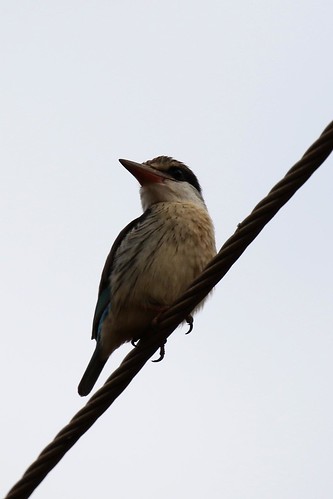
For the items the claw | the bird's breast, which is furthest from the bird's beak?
the claw

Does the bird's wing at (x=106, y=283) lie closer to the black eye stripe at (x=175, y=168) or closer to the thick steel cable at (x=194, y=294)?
the black eye stripe at (x=175, y=168)

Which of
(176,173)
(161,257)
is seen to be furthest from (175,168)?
(161,257)

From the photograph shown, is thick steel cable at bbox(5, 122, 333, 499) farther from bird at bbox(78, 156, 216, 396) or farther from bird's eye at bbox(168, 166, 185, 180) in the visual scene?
bird's eye at bbox(168, 166, 185, 180)

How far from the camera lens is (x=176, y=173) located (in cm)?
618

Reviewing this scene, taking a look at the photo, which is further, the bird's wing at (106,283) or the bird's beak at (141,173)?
the bird's beak at (141,173)

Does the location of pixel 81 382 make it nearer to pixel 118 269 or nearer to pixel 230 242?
pixel 118 269

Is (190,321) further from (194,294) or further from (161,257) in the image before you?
(194,294)

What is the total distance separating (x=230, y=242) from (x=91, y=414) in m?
0.87

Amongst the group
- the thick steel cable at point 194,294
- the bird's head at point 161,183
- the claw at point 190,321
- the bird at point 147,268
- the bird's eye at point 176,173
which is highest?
the bird's eye at point 176,173

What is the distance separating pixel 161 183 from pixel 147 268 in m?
1.07

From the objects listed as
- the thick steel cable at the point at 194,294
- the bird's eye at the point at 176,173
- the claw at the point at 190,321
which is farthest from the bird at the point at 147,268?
the thick steel cable at the point at 194,294

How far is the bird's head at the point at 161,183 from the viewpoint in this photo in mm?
5816

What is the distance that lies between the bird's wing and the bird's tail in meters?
0.17

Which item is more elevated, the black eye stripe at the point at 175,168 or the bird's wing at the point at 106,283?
the black eye stripe at the point at 175,168
